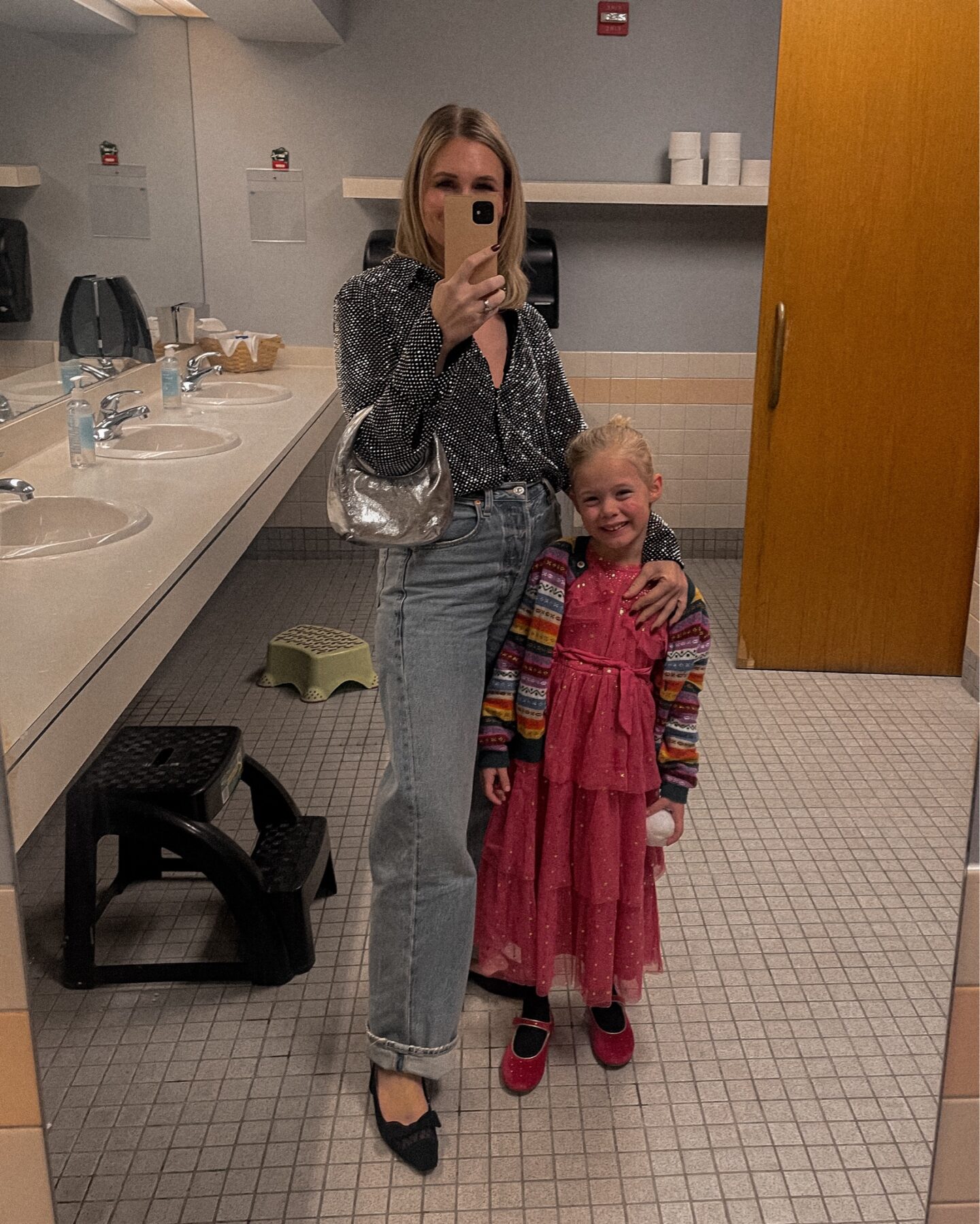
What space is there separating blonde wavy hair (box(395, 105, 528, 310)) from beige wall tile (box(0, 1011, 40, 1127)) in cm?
74

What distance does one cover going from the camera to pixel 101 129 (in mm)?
1118

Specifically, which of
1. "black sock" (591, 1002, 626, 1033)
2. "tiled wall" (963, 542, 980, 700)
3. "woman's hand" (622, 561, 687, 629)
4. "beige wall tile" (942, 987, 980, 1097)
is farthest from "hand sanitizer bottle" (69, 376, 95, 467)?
"beige wall tile" (942, 987, 980, 1097)

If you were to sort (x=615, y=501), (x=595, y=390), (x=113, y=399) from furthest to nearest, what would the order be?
1. (x=113, y=399)
2. (x=615, y=501)
3. (x=595, y=390)

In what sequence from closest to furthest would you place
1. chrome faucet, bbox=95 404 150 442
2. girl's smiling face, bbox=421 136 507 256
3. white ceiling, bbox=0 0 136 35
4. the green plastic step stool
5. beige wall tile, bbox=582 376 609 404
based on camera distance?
white ceiling, bbox=0 0 136 35 → girl's smiling face, bbox=421 136 507 256 → beige wall tile, bbox=582 376 609 404 → the green plastic step stool → chrome faucet, bbox=95 404 150 442

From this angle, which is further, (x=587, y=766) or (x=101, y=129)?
(x=587, y=766)

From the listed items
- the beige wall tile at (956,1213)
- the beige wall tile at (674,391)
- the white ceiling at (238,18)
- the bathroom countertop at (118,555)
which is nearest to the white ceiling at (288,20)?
the white ceiling at (238,18)

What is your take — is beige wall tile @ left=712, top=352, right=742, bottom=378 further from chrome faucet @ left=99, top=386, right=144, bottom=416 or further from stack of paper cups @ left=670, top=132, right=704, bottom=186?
chrome faucet @ left=99, top=386, right=144, bottom=416

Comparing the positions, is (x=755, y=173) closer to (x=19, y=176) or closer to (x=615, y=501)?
(x=615, y=501)

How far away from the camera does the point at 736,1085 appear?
1.43m

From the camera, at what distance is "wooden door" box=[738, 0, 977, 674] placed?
2.99 ft

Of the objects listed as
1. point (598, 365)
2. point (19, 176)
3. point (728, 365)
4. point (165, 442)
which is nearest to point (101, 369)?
point (165, 442)

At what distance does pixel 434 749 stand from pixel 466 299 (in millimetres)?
515

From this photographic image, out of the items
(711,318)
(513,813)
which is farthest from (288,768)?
(711,318)

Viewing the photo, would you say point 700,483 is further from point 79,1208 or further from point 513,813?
point 79,1208
